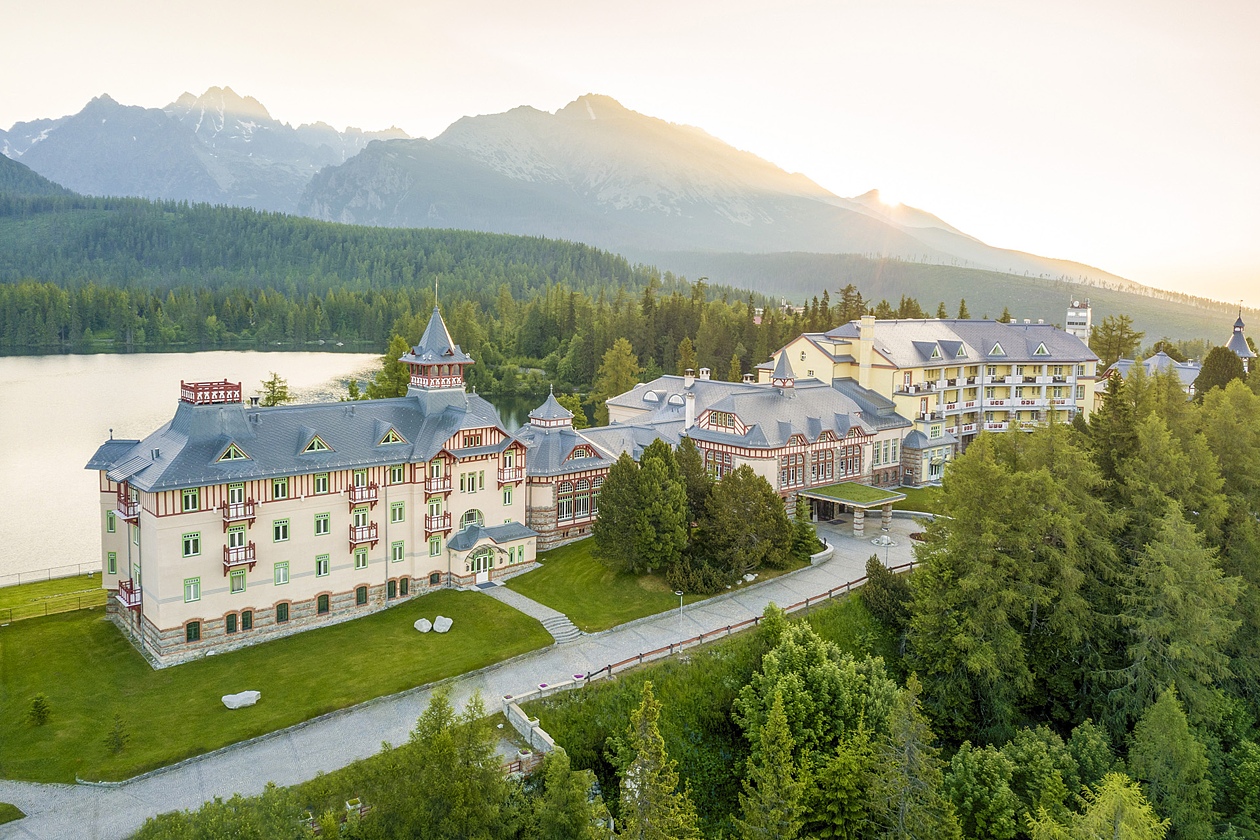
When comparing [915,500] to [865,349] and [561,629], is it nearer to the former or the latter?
[865,349]

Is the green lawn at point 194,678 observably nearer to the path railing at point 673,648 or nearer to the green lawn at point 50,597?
the green lawn at point 50,597

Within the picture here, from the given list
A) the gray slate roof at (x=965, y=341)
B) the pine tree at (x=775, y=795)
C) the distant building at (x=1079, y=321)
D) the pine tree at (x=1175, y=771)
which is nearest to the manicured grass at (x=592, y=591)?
the pine tree at (x=775, y=795)

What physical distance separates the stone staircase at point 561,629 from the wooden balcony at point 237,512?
1485 centimetres

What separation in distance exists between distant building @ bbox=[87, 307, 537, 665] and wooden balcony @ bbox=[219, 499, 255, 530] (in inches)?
2.4

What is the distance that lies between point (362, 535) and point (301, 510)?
3.41m

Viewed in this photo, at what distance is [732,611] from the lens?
43.8m

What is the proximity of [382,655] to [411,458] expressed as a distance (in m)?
10.5

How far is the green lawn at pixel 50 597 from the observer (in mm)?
42281

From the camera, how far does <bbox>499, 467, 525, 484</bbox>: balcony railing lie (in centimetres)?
4809

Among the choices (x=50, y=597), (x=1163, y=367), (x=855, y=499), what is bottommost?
(x=50, y=597)

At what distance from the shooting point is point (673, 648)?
3856 centimetres

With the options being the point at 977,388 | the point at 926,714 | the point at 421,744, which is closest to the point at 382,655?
the point at 421,744

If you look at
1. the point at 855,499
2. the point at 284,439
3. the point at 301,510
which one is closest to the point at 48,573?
the point at 301,510

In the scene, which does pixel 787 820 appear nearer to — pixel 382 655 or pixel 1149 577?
pixel 382 655
